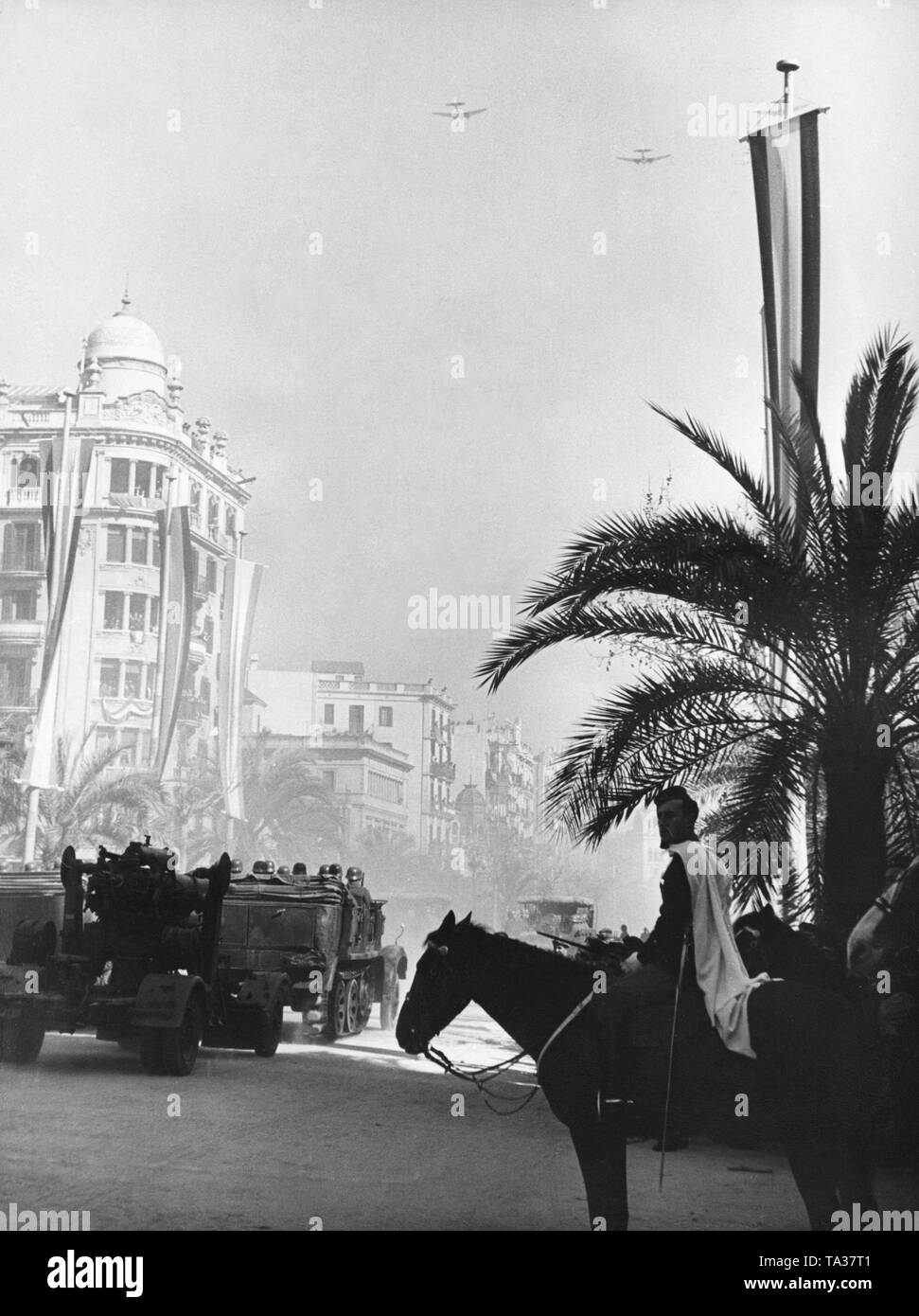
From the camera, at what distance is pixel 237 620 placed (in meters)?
30.8

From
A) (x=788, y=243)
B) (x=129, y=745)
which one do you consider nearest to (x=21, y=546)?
(x=129, y=745)

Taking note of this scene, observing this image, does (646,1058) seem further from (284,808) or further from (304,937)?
(284,808)

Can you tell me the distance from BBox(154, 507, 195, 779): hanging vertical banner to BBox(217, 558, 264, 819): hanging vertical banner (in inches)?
45.8

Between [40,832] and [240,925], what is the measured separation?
688 inches

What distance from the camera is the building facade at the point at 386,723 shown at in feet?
129

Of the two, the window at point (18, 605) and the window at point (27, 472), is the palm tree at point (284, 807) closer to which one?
the window at point (18, 605)

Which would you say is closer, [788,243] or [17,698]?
[788,243]

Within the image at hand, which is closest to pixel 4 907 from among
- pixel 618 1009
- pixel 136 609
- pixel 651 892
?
pixel 618 1009

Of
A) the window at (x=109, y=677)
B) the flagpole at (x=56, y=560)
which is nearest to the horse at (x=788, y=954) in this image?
the flagpole at (x=56, y=560)

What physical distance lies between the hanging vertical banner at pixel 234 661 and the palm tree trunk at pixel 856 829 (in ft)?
69.3

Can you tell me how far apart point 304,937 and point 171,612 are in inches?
743

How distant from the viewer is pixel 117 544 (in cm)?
3822

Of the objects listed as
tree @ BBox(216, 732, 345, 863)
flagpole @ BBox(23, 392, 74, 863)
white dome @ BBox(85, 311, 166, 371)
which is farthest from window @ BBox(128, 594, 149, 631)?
flagpole @ BBox(23, 392, 74, 863)

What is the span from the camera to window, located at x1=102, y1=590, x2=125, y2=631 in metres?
37.5
